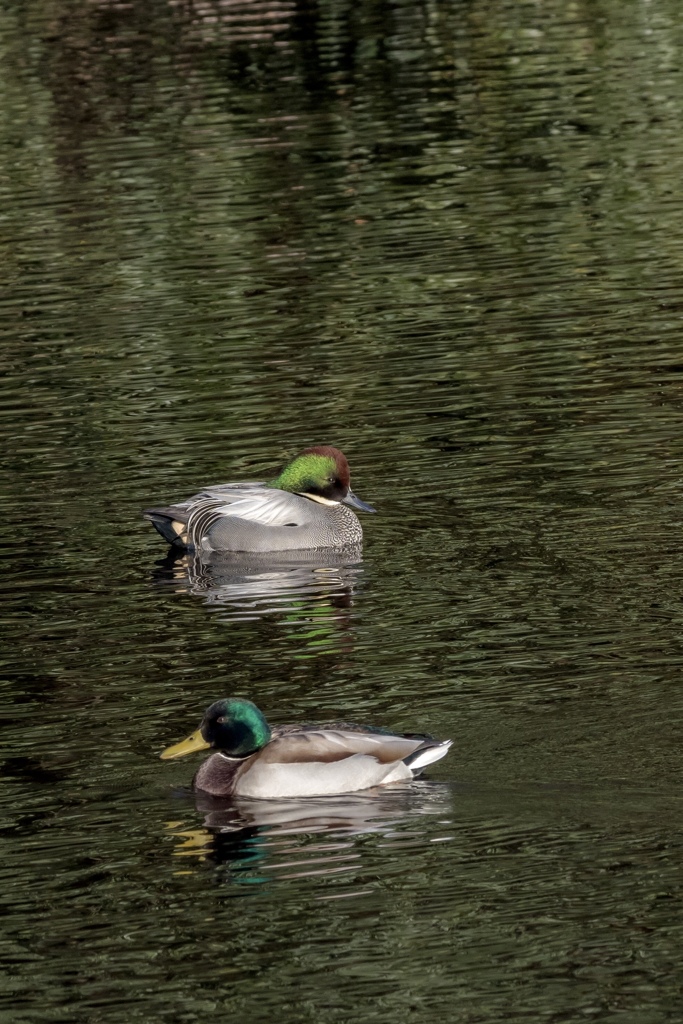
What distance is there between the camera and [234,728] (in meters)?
11.0

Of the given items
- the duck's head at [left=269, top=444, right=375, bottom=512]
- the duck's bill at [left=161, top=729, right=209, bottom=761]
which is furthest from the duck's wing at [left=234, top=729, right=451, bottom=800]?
the duck's head at [left=269, top=444, right=375, bottom=512]

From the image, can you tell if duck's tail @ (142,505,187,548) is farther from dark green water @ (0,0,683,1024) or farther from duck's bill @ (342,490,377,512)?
duck's bill @ (342,490,377,512)

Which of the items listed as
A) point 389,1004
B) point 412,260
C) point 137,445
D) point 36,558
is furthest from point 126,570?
point 412,260

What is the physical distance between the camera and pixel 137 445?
18938 mm

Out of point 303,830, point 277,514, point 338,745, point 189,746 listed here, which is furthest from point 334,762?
point 277,514

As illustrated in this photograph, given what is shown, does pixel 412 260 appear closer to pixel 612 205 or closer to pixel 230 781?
pixel 612 205

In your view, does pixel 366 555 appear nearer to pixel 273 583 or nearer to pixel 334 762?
pixel 273 583

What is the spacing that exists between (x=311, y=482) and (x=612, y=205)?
40.1 ft

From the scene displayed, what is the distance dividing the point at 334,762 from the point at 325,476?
5.64m

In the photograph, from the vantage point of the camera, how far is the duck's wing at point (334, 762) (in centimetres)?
1061

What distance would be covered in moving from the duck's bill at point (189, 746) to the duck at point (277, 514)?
464 centimetres

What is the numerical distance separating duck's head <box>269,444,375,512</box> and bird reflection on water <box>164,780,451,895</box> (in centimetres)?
542

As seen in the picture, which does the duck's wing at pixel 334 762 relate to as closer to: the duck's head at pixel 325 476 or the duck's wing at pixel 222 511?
the duck's wing at pixel 222 511

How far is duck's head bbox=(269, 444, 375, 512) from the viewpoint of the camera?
16094 millimetres
